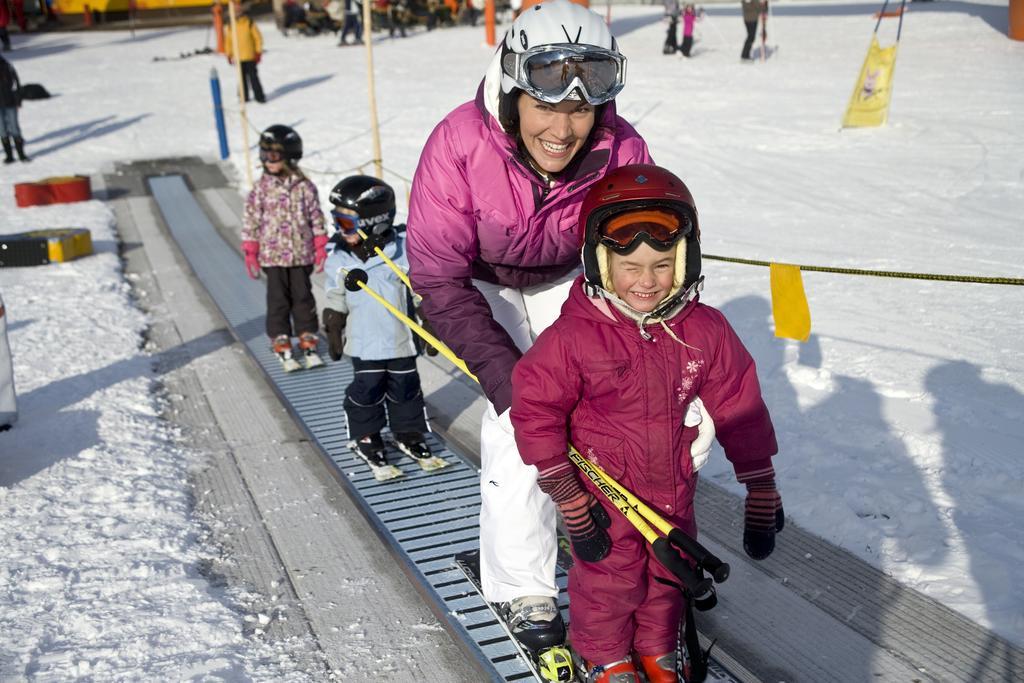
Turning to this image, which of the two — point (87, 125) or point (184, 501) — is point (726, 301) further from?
point (87, 125)

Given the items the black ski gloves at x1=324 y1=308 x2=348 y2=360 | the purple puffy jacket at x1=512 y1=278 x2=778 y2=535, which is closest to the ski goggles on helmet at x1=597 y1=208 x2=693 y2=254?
the purple puffy jacket at x1=512 y1=278 x2=778 y2=535

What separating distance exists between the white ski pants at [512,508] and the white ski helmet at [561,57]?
0.79 m

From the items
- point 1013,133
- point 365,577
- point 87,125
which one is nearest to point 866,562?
point 365,577

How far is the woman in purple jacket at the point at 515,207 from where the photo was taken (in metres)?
3.07

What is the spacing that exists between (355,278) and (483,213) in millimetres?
1977

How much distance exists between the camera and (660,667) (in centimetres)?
313

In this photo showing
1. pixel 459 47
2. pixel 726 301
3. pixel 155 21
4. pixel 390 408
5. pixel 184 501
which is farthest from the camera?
pixel 155 21

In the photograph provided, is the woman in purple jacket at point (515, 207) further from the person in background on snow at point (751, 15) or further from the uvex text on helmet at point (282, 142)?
the person in background on snow at point (751, 15)

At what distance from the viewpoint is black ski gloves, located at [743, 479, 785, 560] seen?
290cm

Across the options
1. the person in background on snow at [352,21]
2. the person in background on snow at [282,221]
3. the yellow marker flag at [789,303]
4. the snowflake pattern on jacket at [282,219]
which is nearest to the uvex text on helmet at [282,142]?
the person in background on snow at [282,221]

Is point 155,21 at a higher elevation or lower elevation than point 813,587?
higher

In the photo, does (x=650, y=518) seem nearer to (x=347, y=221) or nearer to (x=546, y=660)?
(x=546, y=660)

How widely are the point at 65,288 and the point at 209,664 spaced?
21.8ft

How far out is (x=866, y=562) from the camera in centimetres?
409
